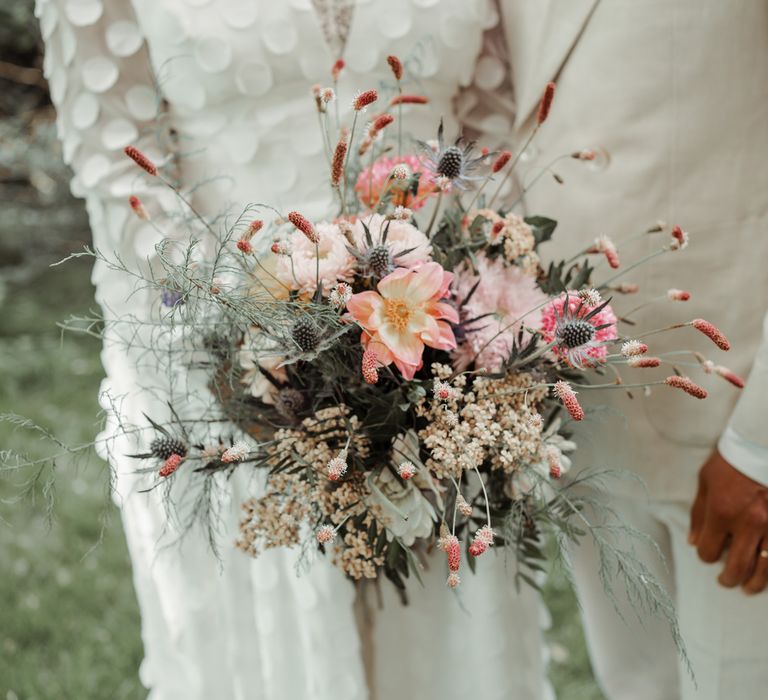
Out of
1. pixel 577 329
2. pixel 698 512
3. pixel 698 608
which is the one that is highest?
pixel 577 329

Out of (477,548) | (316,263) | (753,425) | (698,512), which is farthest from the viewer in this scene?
(698,512)

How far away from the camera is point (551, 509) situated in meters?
0.91

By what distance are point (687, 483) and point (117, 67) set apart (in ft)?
3.12

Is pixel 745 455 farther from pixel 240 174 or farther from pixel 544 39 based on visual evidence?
pixel 240 174

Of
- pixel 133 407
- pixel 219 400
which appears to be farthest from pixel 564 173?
pixel 133 407

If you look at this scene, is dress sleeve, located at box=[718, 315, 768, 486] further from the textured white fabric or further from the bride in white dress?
the bride in white dress

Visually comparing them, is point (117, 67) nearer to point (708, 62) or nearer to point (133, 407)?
point (133, 407)

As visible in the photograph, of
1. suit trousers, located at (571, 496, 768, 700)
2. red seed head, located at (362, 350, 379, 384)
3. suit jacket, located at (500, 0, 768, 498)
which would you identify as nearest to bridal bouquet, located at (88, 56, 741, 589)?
red seed head, located at (362, 350, 379, 384)

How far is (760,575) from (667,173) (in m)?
0.53

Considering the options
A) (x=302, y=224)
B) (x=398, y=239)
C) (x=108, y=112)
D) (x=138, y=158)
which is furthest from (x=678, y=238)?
(x=108, y=112)

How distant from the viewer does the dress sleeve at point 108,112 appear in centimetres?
110

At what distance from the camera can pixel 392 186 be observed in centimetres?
89

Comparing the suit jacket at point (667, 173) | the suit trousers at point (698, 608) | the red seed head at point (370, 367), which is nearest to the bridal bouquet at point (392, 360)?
the red seed head at point (370, 367)

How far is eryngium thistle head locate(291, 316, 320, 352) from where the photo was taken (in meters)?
0.76
